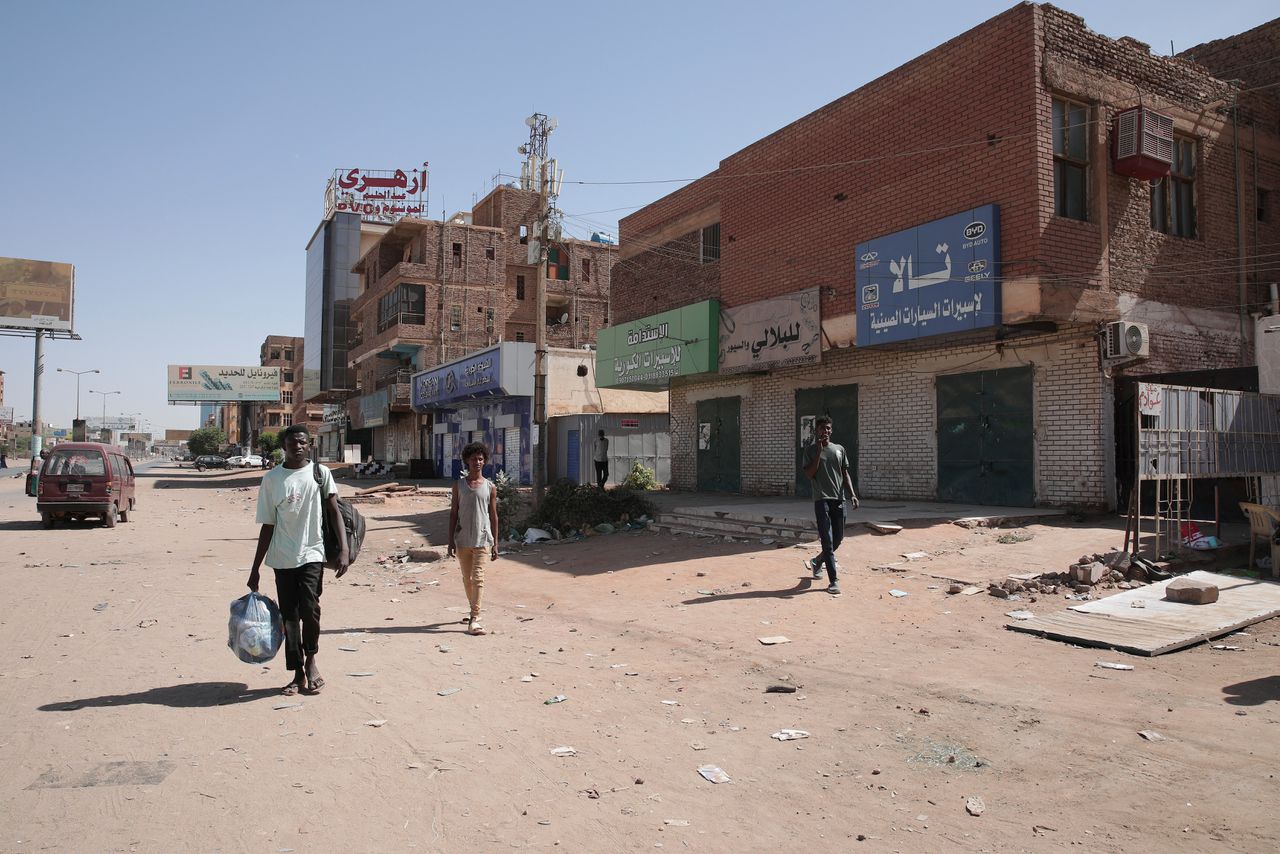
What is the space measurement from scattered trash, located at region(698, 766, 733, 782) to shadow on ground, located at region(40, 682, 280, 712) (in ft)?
9.99

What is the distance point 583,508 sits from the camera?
16031 mm

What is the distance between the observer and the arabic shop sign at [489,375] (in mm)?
31031

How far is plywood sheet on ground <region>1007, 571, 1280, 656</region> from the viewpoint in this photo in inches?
257

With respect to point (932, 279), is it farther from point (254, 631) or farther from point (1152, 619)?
point (254, 631)

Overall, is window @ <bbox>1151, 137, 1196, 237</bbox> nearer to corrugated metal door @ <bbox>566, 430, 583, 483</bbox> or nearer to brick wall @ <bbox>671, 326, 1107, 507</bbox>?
brick wall @ <bbox>671, 326, 1107, 507</bbox>

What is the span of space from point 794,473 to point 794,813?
1538 centimetres

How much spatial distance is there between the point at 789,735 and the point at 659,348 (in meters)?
17.4

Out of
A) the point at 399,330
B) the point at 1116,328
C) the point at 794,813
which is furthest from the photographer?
the point at 399,330

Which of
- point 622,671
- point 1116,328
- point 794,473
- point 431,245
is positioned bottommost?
point 622,671

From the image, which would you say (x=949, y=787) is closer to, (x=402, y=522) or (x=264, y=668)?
(x=264, y=668)

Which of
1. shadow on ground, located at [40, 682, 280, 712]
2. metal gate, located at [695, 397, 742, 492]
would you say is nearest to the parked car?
metal gate, located at [695, 397, 742, 492]

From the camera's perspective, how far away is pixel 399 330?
44688 millimetres

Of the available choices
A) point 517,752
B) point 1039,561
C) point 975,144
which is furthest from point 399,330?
point 517,752

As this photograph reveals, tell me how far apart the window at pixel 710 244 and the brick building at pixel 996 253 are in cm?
138
